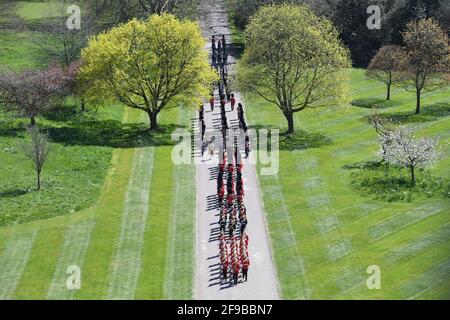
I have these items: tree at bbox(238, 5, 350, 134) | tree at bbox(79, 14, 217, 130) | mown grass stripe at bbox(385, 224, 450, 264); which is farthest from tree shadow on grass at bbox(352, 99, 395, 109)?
mown grass stripe at bbox(385, 224, 450, 264)

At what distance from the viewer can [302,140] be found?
81.3 meters

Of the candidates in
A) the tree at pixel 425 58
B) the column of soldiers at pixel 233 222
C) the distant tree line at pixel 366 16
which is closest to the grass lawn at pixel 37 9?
the distant tree line at pixel 366 16

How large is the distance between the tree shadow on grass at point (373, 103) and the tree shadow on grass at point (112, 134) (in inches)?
772

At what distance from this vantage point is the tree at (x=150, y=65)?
3307 inches

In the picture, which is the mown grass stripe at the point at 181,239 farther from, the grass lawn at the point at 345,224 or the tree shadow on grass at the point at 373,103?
the tree shadow on grass at the point at 373,103

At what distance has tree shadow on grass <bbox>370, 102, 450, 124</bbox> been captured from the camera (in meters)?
87.2

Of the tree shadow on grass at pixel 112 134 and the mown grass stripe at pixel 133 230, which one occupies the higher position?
the tree shadow on grass at pixel 112 134

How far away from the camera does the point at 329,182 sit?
6956cm

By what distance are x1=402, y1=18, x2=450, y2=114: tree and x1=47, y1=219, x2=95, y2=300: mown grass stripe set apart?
41.1 meters

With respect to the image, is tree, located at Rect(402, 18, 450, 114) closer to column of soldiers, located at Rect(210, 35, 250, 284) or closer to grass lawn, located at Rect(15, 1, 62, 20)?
column of soldiers, located at Rect(210, 35, 250, 284)

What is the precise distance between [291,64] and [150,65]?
12.7m

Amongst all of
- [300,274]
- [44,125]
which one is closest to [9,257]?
[300,274]
